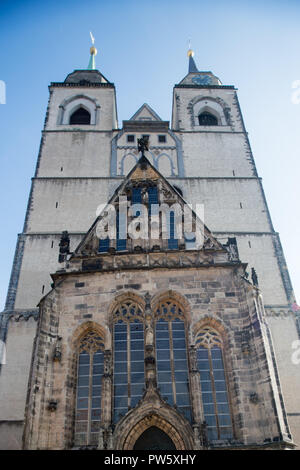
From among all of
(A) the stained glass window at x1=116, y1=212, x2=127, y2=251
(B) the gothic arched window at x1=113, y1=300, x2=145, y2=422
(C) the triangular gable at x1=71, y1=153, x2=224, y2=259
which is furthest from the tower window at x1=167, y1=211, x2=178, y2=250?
(B) the gothic arched window at x1=113, y1=300, x2=145, y2=422

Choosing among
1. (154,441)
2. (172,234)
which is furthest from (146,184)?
(154,441)

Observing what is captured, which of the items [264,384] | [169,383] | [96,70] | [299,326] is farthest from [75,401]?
[96,70]

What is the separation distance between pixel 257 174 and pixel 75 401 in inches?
585

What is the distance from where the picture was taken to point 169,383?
11.4 meters

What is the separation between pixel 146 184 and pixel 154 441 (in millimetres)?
8204

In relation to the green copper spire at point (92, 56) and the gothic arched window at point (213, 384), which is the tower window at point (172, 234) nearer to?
the gothic arched window at point (213, 384)

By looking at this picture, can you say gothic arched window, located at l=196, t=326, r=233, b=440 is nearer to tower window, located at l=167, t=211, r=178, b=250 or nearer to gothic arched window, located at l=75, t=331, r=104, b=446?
gothic arched window, located at l=75, t=331, r=104, b=446

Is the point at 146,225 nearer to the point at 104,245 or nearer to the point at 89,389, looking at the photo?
the point at 104,245

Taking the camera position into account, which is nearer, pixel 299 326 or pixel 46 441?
pixel 46 441

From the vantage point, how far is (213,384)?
37.4 ft

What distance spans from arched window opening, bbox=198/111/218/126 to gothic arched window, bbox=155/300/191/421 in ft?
51.2
